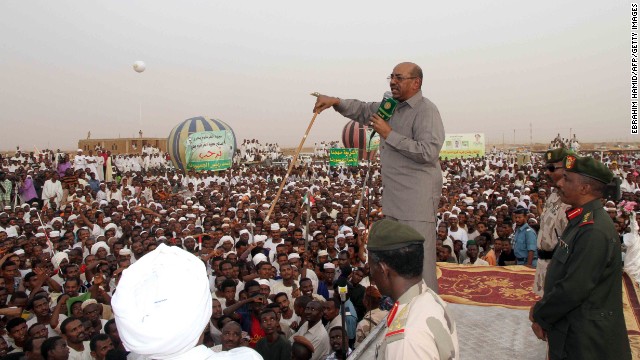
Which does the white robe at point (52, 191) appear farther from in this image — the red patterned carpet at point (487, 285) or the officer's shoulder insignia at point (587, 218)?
the officer's shoulder insignia at point (587, 218)

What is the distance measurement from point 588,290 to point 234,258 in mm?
5140

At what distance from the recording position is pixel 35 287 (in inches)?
231

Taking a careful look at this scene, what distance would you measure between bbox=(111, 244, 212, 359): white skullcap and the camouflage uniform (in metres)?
0.64

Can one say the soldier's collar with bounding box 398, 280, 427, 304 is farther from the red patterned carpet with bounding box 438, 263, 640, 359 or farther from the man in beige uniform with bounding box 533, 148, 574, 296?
the red patterned carpet with bounding box 438, 263, 640, 359

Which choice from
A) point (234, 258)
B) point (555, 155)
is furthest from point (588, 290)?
point (234, 258)

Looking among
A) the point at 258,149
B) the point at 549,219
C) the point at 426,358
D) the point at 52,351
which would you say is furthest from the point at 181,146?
the point at 426,358

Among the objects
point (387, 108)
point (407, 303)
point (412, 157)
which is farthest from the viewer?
point (387, 108)

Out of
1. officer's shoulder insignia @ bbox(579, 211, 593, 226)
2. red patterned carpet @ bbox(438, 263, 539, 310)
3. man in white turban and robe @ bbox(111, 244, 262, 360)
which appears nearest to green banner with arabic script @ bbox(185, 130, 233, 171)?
red patterned carpet @ bbox(438, 263, 539, 310)

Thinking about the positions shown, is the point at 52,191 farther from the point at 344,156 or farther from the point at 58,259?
the point at 344,156

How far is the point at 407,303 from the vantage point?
5.59 feet

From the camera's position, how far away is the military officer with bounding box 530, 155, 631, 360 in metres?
2.20

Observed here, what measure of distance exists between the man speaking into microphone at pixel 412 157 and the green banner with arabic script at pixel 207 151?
18.0 metres

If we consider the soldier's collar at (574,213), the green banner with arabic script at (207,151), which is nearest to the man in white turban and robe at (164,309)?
the soldier's collar at (574,213)

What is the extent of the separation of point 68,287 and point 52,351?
71.7 inches
